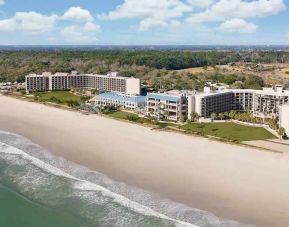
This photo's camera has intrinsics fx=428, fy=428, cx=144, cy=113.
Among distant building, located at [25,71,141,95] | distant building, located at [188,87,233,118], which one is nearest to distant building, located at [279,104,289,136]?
distant building, located at [188,87,233,118]

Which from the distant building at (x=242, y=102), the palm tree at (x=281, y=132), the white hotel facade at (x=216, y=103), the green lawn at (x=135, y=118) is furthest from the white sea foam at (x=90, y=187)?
the distant building at (x=242, y=102)

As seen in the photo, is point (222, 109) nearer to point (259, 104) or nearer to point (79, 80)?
point (259, 104)

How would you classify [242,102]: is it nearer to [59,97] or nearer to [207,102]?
[207,102]

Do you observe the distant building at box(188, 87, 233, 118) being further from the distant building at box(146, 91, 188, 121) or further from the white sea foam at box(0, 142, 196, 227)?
the white sea foam at box(0, 142, 196, 227)

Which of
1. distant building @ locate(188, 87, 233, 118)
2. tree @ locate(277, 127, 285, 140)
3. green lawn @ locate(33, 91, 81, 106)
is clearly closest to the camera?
tree @ locate(277, 127, 285, 140)

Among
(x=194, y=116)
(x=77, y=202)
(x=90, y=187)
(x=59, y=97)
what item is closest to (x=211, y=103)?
(x=194, y=116)

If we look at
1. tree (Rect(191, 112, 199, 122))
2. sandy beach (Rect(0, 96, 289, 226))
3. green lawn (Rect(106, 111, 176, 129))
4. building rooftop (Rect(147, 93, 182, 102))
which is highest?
building rooftop (Rect(147, 93, 182, 102))
